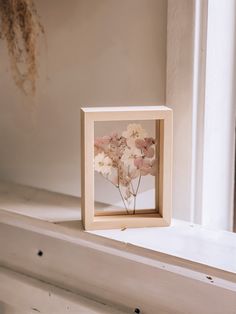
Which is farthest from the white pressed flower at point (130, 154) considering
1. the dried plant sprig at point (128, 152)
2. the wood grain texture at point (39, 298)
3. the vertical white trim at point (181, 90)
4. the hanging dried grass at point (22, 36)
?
the hanging dried grass at point (22, 36)

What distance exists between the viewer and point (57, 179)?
1.37 meters

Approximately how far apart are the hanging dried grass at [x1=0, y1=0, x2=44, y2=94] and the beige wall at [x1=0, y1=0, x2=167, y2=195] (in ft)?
0.09

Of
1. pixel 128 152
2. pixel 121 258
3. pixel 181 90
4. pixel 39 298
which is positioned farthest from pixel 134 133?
pixel 39 298

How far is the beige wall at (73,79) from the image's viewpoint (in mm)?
1176

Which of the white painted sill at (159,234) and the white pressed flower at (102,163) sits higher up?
the white pressed flower at (102,163)

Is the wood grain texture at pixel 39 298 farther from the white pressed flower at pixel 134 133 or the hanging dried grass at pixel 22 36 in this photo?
the hanging dried grass at pixel 22 36

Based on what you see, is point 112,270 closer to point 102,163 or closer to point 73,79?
point 102,163

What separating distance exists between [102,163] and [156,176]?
119 mm

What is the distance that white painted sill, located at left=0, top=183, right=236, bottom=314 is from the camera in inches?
36.4

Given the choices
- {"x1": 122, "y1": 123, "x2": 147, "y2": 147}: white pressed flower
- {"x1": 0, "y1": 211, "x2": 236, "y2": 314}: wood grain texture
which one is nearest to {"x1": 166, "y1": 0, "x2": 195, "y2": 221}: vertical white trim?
{"x1": 122, "y1": 123, "x2": 147, "y2": 147}: white pressed flower

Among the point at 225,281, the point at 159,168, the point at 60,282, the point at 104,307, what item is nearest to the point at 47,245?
the point at 60,282

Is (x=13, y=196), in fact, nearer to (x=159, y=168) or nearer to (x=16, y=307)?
(x=16, y=307)

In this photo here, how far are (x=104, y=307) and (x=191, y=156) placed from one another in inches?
14.9

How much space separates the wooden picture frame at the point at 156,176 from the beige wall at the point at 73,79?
0.52 feet
